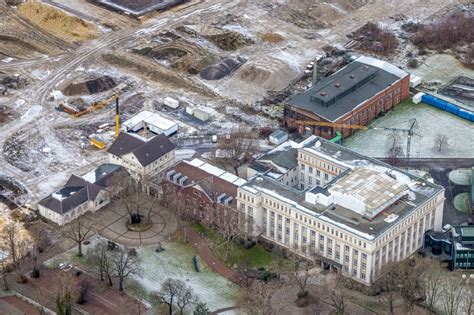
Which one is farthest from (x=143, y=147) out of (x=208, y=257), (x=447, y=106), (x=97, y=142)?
(x=447, y=106)

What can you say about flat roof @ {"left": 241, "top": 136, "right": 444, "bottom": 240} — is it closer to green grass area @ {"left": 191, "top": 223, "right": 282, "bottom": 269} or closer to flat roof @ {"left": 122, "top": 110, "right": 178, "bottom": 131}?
green grass area @ {"left": 191, "top": 223, "right": 282, "bottom": 269}

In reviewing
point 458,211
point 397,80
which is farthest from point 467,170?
point 397,80

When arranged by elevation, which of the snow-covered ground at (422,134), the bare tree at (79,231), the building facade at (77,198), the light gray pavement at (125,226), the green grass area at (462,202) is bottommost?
the snow-covered ground at (422,134)

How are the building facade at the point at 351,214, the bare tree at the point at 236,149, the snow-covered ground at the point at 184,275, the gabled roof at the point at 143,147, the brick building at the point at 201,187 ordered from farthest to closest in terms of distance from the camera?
1. the bare tree at the point at 236,149
2. the gabled roof at the point at 143,147
3. the brick building at the point at 201,187
4. the building facade at the point at 351,214
5. the snow-covered ground at the point at 184,275

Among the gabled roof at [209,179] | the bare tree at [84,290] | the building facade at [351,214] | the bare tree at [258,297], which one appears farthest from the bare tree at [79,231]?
the bare tree at [258,297]

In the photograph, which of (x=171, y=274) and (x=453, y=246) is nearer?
(x=171, y=274)

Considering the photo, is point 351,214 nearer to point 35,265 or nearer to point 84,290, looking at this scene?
point 84,290

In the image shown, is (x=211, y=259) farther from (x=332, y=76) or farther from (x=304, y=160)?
(x=332, y=76)

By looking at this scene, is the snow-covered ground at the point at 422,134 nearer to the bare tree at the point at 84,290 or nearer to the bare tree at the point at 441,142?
the bare tree at the point at 441,142
